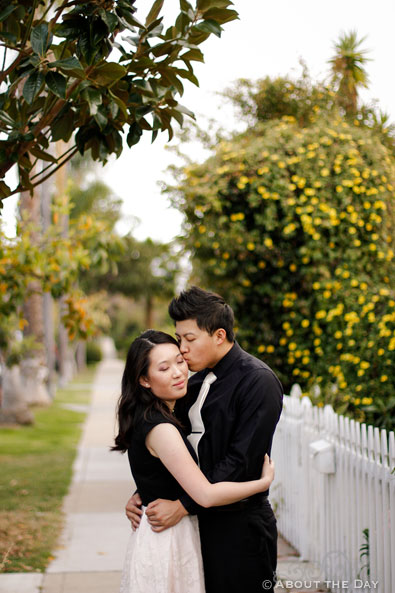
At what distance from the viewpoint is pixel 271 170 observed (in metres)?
7.57

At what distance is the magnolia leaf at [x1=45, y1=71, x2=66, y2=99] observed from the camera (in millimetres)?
3195

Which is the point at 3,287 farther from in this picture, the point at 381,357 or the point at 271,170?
the point at 381,357

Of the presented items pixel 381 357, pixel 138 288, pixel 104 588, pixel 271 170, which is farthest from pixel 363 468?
pixel 138 288

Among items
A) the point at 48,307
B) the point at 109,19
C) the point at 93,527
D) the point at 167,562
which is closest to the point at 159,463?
the point at 167,562

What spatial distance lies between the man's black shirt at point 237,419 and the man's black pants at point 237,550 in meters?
0.15

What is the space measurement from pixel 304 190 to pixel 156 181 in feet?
5.91

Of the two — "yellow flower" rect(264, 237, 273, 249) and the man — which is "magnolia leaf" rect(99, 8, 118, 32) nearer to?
the man

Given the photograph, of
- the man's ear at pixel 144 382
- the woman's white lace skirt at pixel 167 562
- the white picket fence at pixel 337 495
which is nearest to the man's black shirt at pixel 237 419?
the woman's white lace skirt at pixel 167 562

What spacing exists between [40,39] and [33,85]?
0.67ft

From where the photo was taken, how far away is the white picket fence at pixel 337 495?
3.95 metres

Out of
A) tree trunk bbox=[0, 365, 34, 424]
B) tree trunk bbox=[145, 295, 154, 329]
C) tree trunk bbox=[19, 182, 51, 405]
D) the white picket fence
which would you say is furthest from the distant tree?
the white picket fence

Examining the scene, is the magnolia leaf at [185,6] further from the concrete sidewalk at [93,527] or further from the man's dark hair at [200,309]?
the concrete sidewalk at [93,527]

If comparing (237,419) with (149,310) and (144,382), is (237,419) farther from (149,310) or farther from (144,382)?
(149,310)

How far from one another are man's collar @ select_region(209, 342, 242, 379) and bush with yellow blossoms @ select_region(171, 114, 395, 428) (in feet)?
12.8
